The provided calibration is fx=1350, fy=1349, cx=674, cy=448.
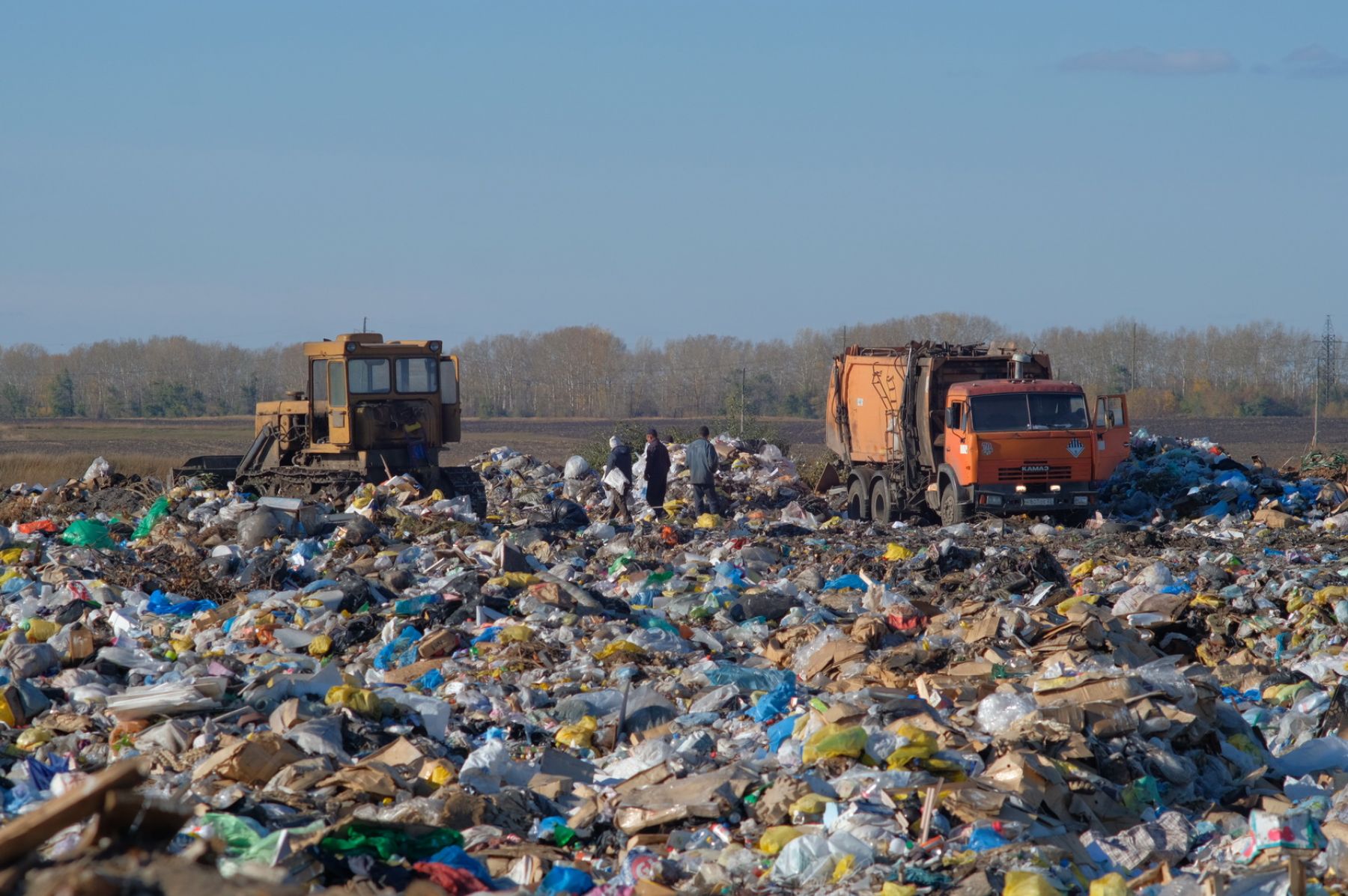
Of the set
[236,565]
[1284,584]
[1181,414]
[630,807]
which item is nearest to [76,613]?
[236,565]

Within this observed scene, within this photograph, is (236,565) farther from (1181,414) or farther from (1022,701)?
(1181,414)

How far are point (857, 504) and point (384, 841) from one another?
13909 mm

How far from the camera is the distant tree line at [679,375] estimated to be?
179 ft

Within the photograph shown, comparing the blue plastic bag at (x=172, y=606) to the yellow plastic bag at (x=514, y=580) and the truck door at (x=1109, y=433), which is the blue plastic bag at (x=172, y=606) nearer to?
the yellow plastic bag at (x=514, y=580)

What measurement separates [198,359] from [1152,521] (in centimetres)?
7674

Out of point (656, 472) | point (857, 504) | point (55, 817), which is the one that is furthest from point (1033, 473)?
point (55, 817)

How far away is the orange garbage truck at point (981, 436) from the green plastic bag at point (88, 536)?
29.9 ft

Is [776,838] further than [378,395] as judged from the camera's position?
No

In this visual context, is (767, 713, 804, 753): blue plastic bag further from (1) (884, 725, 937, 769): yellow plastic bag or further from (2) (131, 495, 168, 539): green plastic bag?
(2) (131, 495, 168, 539): green plastic bag

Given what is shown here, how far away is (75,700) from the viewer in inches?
298

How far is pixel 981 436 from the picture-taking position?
15430 mm

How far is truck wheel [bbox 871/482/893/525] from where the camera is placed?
1708cm

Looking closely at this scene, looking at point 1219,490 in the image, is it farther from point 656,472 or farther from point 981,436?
point 656,472

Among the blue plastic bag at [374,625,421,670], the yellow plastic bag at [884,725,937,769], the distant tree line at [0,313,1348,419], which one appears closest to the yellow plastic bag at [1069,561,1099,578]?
the blue plastic bag at [374,625,421,670]
